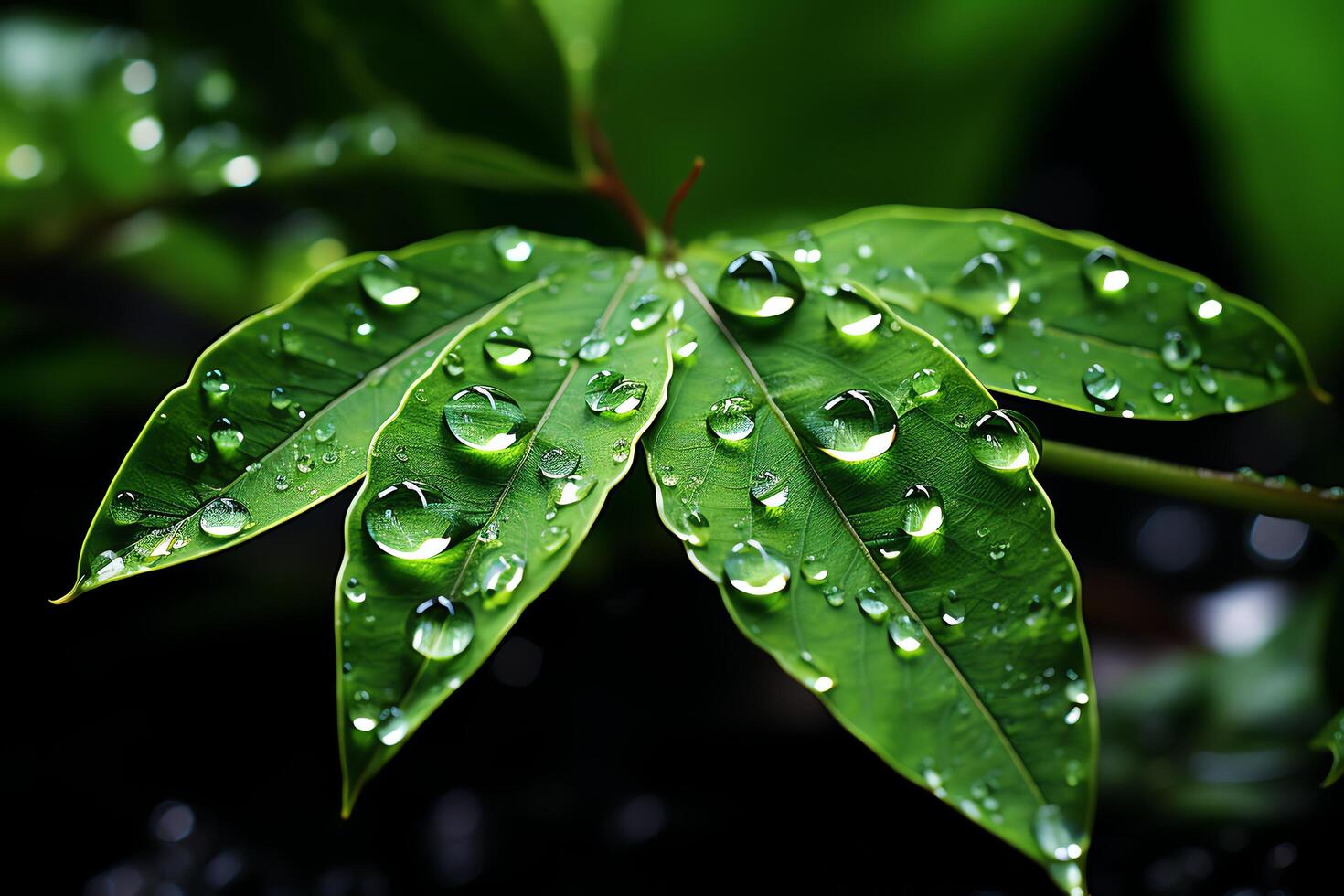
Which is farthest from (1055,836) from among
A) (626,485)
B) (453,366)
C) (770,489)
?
(626,485)

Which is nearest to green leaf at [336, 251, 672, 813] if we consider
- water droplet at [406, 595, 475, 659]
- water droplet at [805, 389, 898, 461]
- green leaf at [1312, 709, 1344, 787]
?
water droplet at [406, 595, 475, 659]

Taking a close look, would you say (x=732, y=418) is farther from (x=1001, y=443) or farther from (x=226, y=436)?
(x=226, y=436)

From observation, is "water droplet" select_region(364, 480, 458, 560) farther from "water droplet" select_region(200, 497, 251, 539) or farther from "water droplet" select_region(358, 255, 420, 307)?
"water droplet" select_region(358, 255, 420, 307)

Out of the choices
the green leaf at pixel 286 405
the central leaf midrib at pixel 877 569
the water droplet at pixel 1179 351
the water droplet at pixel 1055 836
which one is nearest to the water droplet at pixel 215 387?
the green leaf at pixel 286 405

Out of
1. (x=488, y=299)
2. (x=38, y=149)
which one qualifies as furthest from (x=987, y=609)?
(x=38, y=149)

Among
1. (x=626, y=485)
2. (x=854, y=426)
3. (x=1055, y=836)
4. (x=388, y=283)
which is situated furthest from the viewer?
(x=626, y=485)

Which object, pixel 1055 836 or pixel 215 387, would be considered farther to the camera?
pixel 215 387
